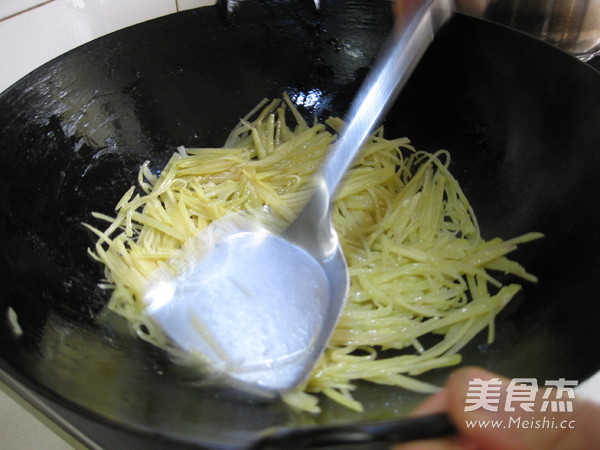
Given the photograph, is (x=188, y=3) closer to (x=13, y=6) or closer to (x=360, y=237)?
(x=13, y=6)

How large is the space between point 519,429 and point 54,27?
1.52m

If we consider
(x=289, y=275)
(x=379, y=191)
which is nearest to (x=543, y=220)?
(x=379, y=191)

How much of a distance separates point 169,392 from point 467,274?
72 centimetres

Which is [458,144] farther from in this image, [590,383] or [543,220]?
[590,383]

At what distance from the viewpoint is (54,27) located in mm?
1460

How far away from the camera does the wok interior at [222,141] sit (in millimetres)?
862

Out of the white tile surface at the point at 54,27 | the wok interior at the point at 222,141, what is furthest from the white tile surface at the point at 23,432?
the white tile surface at the point at 54,27

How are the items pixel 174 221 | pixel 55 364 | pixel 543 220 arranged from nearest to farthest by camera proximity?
1. pixel 55 364
2. pixel 543 220
3. pixel 174 221

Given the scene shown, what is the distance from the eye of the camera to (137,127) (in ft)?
4.50

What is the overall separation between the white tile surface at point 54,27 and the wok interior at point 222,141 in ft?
→ 0.94

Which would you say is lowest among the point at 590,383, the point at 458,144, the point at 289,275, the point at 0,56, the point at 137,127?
the point at 590,383

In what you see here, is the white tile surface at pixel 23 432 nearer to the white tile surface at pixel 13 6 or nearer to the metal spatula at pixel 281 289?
the metal spatula at pixel 281 289

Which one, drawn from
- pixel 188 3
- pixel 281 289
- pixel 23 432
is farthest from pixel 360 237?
pixel 188 3

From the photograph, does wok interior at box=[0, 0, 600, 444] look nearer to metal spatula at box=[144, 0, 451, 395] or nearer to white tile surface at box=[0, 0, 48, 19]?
metal spatula at box=[144, 0, 451, 395]
